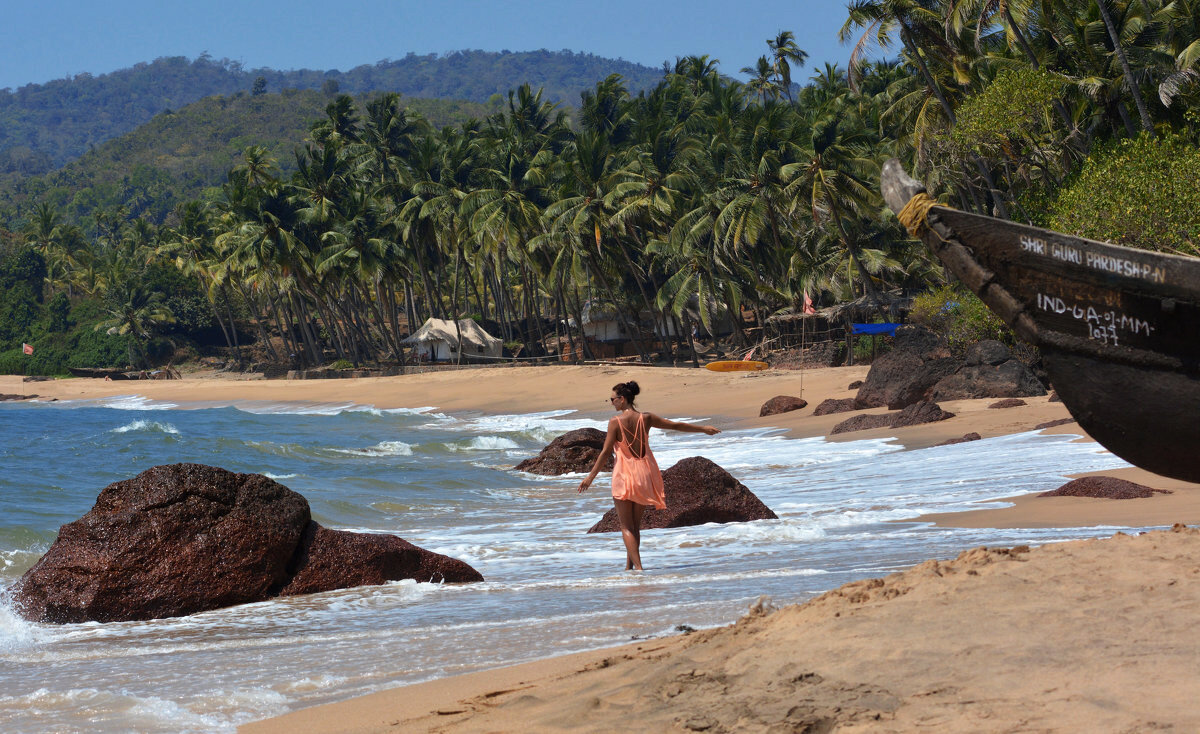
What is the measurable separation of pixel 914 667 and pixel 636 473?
4.33 meters

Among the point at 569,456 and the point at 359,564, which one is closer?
the point at 359,564

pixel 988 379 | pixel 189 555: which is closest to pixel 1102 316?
pixel 189 555

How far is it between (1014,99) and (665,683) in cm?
2284

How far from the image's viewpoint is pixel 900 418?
693 inches

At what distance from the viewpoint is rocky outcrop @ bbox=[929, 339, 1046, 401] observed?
1906 cm

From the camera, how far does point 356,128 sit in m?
61.8

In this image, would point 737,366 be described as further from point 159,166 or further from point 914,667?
point 159,166

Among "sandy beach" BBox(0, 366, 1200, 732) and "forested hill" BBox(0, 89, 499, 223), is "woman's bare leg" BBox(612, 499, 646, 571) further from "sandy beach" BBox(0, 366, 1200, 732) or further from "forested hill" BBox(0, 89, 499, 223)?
"forested hill" BBox(0, 89, 499, 223)

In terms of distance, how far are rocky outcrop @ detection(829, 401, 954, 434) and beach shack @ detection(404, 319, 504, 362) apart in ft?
112

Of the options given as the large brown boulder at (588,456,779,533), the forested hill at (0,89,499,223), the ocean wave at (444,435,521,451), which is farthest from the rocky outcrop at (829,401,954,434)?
the forested hill at (0,89,499,223)

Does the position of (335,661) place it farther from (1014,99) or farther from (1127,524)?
(1014,99)

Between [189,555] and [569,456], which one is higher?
[189,555]

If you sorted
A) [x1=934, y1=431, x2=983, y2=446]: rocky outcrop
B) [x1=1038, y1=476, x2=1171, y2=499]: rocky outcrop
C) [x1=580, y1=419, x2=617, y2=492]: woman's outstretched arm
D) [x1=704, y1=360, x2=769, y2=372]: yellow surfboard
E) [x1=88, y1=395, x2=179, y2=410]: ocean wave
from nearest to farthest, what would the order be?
1. [x1=580, y1=419, x2=617, y2=492]: woman's outstretched arm
2. [x1=1038, y1=476, x2=1171, y2=499]: rocky outcrop
3. [x1=934, y1=431, x2=983, y2=446]: rocky outcrop
4. [x1=704, y1=360, x2=769, y2=372]: yellow surfboard
5. [x1=88, y1=395, x2=179, y2=410]: ocean wave

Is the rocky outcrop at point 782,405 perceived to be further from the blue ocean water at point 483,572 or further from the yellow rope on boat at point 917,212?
the yellow rope on boat at point 917,212
